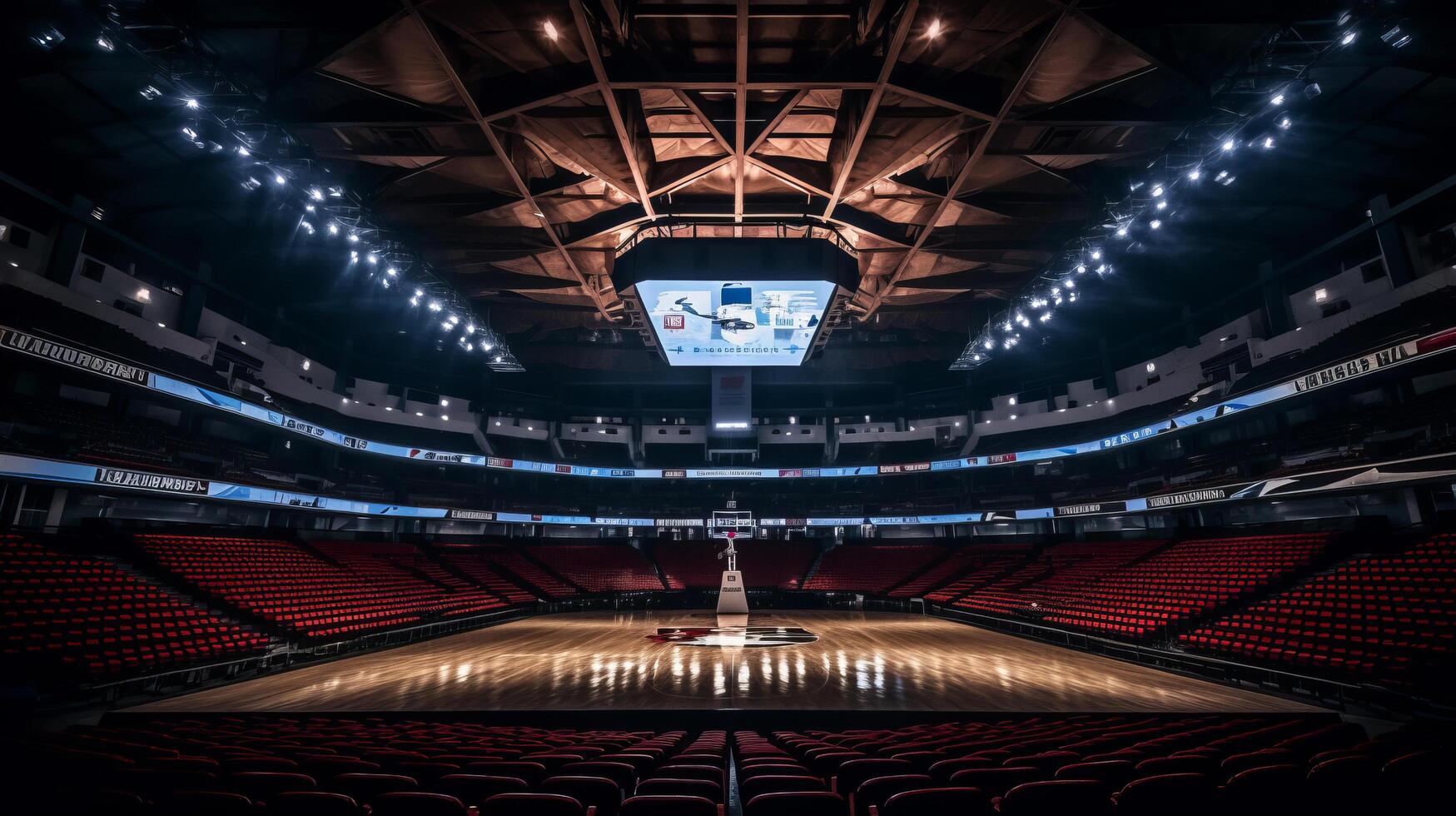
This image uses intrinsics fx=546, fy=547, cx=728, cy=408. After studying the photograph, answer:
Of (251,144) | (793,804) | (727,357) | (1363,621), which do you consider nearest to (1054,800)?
(793,804)

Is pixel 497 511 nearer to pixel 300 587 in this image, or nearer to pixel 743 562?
pixel 300 587

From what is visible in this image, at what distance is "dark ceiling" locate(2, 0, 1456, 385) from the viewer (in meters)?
10.3

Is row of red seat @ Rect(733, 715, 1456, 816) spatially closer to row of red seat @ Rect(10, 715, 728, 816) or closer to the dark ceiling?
row of red seat @ Rect(10, 715, 728, 816)

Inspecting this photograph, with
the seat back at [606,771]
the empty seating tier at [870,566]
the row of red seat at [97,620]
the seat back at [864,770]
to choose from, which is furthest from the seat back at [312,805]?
the empty seating tier at [870,566]

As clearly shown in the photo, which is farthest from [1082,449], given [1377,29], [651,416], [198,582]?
[198,582]

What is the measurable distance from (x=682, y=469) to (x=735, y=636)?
57.5 feet

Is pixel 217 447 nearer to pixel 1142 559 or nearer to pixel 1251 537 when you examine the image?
pixel 1142 559

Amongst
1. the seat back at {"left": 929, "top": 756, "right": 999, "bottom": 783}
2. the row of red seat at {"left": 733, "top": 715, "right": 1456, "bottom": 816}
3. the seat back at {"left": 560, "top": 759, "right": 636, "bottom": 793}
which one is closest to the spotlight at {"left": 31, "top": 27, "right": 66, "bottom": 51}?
the seat back at {"left": 560, "top": 759, "right": 636, "bottom": 793}

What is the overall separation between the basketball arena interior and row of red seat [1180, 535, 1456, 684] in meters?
0.11

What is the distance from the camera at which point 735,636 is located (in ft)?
60.0

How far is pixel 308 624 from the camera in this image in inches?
588

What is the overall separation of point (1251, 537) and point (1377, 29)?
15389mm

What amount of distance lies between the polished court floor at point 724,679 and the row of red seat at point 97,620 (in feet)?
4.66

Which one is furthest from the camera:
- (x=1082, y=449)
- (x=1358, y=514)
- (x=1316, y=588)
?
(x=1082, y=449)
